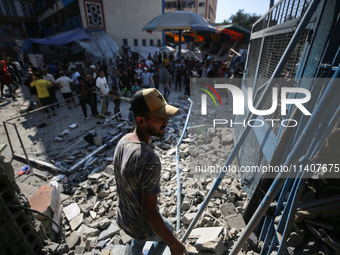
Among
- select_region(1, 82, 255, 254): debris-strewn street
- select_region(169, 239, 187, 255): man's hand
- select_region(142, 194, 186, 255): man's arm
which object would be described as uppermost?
select_region(142, 194, 186, 255): man's arm

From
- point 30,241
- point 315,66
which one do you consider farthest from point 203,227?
point 315,66

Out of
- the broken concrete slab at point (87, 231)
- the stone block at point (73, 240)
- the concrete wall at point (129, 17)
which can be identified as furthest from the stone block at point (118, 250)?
the concrete wall at point (129, 17)

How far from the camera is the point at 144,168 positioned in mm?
1590

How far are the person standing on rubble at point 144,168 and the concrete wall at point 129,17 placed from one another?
2339 centimetres

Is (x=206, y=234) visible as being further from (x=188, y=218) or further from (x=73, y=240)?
(x=73, y=240)

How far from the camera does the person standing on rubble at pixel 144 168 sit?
1.61 metres

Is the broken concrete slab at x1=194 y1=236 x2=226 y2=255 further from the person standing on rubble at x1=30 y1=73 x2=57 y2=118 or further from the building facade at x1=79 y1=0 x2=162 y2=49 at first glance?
the building facade at x1=79 y1=0 x2=162 y2=49

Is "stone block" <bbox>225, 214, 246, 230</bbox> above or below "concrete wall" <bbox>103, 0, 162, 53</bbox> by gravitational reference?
below

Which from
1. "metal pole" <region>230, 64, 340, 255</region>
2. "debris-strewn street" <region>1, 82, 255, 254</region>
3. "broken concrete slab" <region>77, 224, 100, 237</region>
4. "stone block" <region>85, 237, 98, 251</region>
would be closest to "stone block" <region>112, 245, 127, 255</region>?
"debris-strewn street" <region>1, 82, 255, 254</region>

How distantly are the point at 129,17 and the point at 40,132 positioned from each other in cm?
2110

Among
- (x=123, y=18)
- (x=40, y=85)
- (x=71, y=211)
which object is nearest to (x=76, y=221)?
(x=71, y=211)

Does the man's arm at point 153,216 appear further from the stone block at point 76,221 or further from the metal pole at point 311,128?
the stone block at point 76,221

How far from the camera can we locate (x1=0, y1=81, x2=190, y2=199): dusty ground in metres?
5.43

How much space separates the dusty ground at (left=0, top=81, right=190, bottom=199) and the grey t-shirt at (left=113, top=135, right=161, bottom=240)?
11.5 ft
